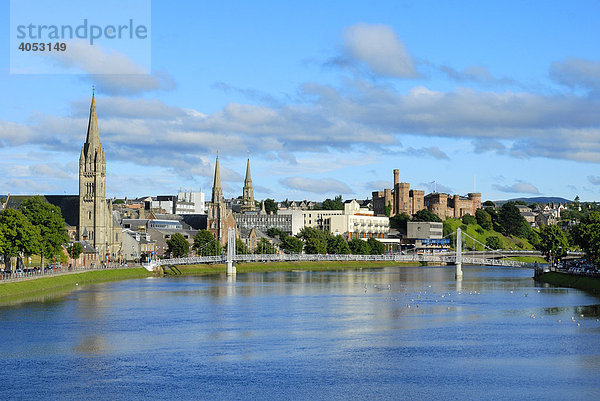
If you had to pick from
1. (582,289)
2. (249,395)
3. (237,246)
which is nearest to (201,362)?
(249,395)

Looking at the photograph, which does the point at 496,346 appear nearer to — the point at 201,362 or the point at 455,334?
the point at 455,334

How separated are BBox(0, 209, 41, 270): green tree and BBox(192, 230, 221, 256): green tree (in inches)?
3029

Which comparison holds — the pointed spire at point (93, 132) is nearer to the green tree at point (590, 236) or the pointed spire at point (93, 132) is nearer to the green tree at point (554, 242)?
the green tree at point (554, 242)

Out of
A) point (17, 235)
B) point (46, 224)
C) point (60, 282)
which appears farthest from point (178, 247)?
point (17, 235)

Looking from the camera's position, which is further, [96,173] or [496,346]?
[96,173]

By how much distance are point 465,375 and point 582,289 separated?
6607 cm

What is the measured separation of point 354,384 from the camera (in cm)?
4850

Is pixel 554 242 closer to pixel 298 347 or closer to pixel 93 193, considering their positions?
pixel 93 193

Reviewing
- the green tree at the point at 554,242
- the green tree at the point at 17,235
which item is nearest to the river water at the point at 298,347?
the green tree at the point at 17,235

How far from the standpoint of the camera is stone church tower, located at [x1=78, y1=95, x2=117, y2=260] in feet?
532

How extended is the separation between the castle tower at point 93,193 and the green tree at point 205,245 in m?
22.8

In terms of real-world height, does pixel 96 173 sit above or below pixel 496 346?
above

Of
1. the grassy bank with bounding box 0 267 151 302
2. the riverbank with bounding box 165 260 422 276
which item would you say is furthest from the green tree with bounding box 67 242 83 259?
the riverbank with bounding box 165 260 422 276

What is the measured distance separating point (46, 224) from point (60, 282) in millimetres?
12392
